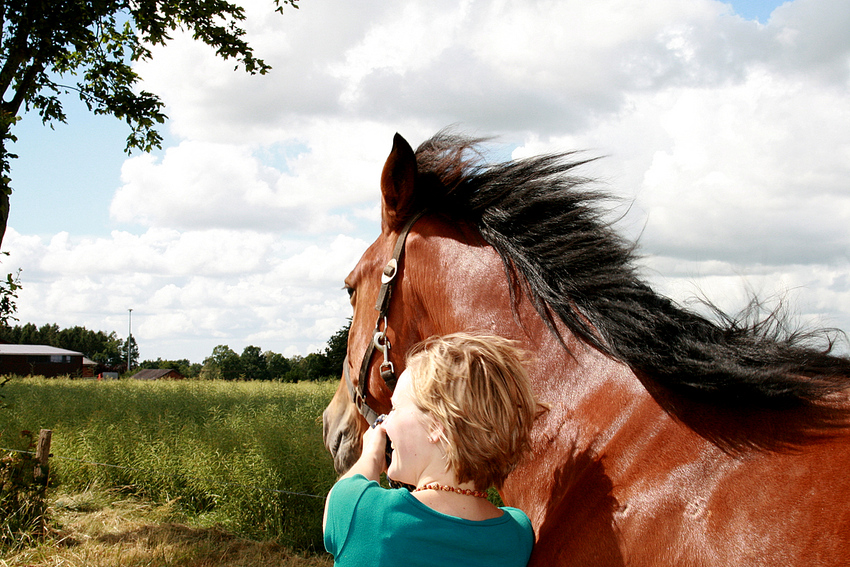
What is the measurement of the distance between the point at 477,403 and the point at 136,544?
6458 mm

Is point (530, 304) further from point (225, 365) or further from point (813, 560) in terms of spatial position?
point (225, 365)

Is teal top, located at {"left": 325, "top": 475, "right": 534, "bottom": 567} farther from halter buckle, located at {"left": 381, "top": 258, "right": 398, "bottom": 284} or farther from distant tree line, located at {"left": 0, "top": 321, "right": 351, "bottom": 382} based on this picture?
distant tree line, located at {"left": 0, "top": 321, "right": 351, "bottom": 382}

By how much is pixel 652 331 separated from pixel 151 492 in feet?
27.9

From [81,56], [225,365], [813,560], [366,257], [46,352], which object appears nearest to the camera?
[813,560]

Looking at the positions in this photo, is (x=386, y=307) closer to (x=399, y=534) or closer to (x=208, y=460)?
(x=399, y=534)

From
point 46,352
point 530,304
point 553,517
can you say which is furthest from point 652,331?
point 46,352

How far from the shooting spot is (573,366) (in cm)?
171

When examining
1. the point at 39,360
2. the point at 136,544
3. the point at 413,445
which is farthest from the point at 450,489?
the point at 39,360

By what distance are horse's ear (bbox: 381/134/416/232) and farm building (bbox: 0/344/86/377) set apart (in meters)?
56.2

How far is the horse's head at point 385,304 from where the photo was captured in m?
2.11

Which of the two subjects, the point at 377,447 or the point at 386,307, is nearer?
the point at 377,447

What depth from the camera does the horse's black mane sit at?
1439 millimetres

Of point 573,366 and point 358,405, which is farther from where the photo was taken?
point 358,405

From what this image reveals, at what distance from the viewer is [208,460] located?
741 cm
